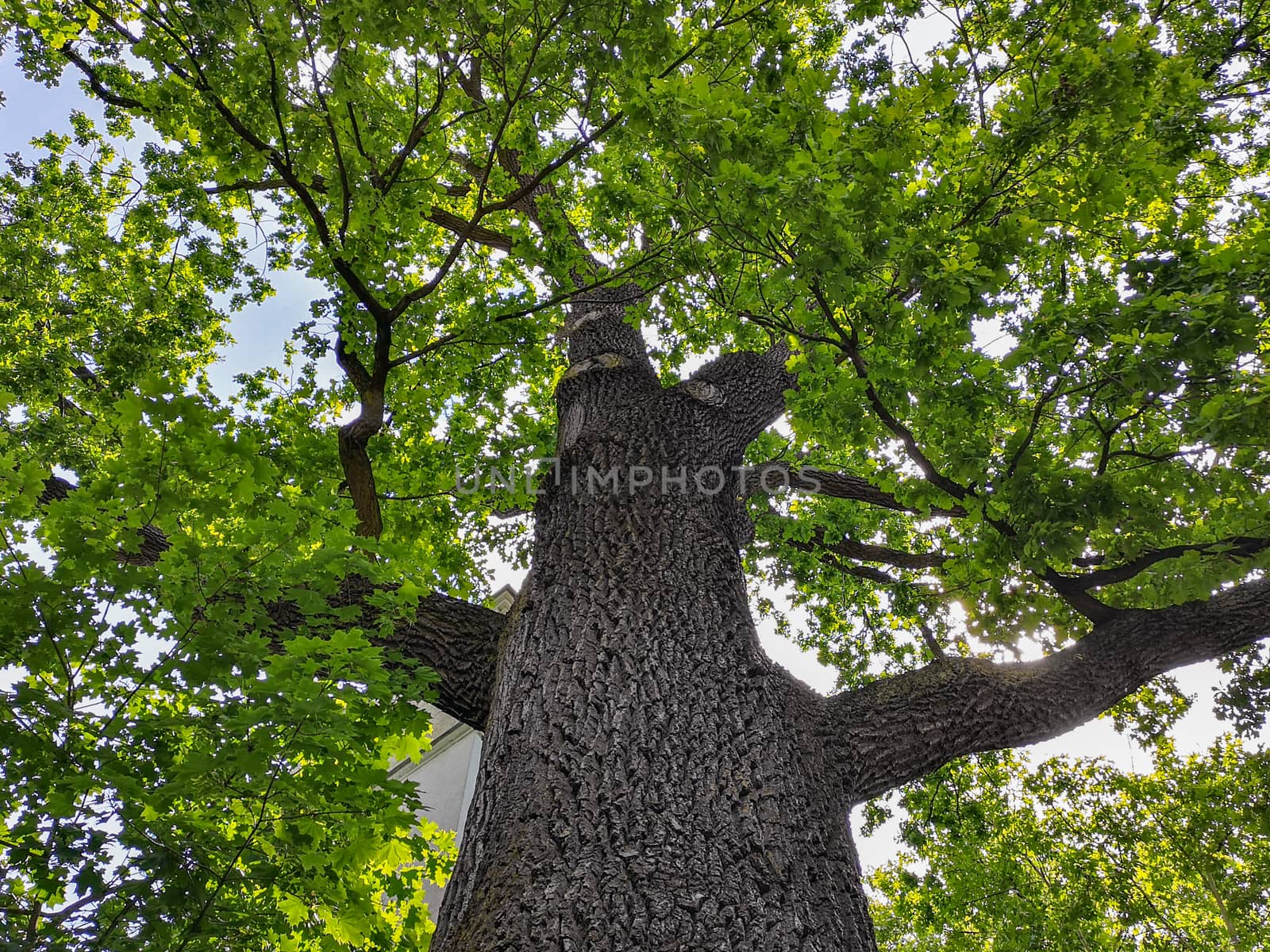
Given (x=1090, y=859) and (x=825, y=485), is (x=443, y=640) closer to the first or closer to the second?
(x=825, y=485)

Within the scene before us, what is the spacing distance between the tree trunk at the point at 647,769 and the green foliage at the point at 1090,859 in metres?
5.44

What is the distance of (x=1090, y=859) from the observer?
806cm

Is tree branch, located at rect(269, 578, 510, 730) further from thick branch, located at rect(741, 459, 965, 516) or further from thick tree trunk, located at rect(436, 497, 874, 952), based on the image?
thick branch, located at rect(741, 459, 965, 516)

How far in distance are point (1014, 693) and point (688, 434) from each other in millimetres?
2400

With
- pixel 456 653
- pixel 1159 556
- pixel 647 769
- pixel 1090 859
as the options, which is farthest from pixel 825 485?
pixel 1090 859

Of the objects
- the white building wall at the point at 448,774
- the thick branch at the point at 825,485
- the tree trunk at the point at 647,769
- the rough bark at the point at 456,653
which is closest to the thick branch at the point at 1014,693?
the tree trunk at the point at 647,769

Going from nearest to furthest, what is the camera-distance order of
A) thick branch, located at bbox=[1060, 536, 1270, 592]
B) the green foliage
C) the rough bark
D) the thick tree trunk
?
the thick tree trunk → thick branch, located at bbox=[1060, 536, 1270, 592] → the rough bark → the green foliage

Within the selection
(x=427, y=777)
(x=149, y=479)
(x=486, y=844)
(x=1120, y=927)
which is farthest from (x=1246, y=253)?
(x=427, y=777)

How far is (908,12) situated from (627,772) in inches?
209

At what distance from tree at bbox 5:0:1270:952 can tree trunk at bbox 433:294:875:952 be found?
15mm

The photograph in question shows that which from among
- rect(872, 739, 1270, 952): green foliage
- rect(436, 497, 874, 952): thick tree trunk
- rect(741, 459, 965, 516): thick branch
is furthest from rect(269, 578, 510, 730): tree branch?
rect(872, 739, 1270, 952): green foliage

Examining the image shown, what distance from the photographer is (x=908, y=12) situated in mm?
4652

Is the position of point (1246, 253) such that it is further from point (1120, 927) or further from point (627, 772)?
point (1120, 927)

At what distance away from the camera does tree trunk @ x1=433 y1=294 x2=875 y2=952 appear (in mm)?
2029
